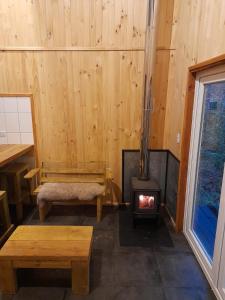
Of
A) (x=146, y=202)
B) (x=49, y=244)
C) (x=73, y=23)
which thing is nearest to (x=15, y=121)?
(x=73, y=23)

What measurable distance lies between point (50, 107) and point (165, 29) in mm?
1791

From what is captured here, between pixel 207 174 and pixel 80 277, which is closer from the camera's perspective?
pixel 80 277

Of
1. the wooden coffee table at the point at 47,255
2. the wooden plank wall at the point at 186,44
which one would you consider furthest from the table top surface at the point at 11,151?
the wooden plank wall at the point at 186,44

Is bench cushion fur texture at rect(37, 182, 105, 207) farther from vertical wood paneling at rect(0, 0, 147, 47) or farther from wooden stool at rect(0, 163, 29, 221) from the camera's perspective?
vertical wood paneling at rect(0, 0, 147, 47)

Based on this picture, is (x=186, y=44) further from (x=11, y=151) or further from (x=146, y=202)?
(x=11, y=151)

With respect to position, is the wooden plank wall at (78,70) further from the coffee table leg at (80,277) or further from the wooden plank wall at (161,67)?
the coffee table leg at (80,277)

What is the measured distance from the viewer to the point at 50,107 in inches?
112

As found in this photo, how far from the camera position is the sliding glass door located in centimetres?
173

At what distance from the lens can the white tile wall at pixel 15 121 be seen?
283cm

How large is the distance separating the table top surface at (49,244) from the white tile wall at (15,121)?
1458 millimetres

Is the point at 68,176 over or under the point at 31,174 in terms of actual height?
under

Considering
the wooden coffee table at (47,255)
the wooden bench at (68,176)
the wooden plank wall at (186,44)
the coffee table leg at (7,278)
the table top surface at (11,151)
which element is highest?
the wooden plank wall at (186,44)

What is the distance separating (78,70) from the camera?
2689 millimetres

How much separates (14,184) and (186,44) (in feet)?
8.90
